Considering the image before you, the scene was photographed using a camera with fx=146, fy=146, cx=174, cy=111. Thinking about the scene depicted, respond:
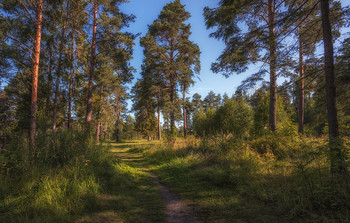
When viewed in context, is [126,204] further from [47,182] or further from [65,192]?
[47,182]

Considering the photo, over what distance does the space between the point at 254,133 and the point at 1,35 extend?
1253cm

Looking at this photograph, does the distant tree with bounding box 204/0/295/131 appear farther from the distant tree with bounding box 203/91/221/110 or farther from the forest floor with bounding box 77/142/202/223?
the distant tree with bounding box 203/91/221/110

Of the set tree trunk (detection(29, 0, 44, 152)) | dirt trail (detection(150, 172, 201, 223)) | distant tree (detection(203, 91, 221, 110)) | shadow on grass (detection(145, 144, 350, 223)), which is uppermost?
distant tree (detection(203, 91, 221, 110))

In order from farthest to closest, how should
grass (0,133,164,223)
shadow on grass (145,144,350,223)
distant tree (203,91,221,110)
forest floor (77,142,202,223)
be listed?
1. distant tree (203,91,221,110)
2. forest floor (77,142,202,223)
3. grass (0,133,164,223)
4. shadow on grass (145,144,350,223)

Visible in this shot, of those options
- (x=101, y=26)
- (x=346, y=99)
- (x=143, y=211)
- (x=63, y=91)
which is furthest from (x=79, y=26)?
(x=346, y=99)

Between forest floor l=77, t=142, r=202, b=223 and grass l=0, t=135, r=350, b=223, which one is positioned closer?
grass l=0, t=135, r=350, b=223

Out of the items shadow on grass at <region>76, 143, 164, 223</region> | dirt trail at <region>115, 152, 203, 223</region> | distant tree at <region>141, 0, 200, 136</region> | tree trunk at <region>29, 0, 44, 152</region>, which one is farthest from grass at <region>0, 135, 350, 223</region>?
distant tree at <region>141, 0, 200, 136</region>

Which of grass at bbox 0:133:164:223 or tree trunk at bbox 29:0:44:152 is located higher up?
tree trunk at bbox 29:0:44:152

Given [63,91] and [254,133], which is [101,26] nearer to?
[63,91]

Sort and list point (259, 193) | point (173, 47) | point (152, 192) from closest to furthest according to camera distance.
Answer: point (259, 193), point (152, 192), point (173, 47)

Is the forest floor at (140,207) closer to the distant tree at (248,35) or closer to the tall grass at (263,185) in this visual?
the tall grass at (263,185)

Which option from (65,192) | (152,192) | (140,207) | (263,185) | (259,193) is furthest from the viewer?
(152,192)

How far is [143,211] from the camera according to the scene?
3436mm

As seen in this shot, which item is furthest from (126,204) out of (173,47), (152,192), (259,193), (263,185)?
(173,47)
